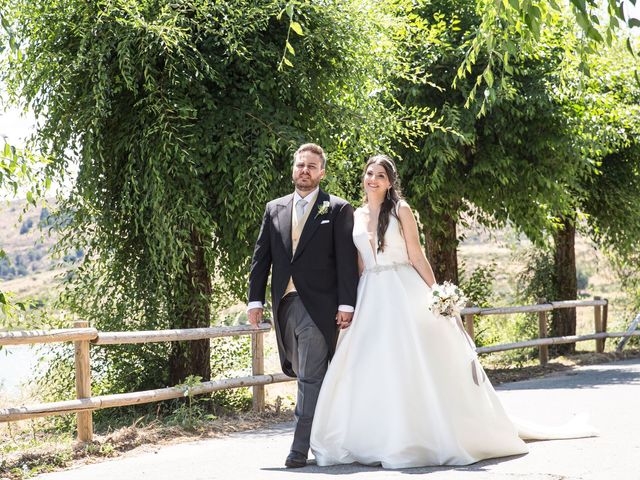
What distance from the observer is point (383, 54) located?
497 inches

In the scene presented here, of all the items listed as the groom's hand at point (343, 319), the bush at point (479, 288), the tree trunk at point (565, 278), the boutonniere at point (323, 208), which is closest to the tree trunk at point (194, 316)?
the boutonniere at point (323, 208)

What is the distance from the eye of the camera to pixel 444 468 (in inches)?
269

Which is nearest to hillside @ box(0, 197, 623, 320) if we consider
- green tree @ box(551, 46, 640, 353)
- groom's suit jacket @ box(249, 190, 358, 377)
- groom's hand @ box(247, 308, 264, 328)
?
green tree @ box(551, 46, 640, 353)

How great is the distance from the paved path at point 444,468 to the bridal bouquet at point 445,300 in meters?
1.18

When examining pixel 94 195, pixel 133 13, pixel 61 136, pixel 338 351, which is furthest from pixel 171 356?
pixel 338 351

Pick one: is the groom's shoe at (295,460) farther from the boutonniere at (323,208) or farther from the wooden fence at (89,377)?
A: the wooden fence at (89,377)

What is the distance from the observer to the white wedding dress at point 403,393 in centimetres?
703

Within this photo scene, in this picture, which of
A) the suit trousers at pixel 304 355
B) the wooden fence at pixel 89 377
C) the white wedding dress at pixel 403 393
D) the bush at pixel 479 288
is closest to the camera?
the white wedding dress at pixel 403 393

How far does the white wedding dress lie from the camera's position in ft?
23.1

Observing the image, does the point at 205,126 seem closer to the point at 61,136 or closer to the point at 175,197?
the point at 175,197

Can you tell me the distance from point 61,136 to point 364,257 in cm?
492

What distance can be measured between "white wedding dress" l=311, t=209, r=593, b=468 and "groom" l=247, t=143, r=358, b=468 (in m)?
0.14

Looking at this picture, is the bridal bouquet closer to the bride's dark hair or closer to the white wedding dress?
the white wedding dress

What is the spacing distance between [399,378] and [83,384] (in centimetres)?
316
